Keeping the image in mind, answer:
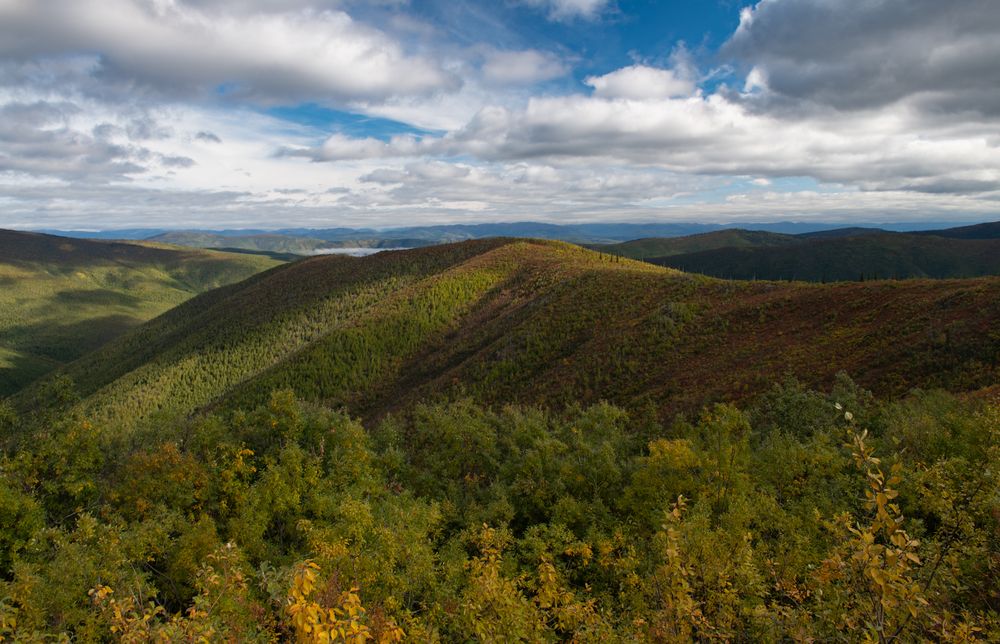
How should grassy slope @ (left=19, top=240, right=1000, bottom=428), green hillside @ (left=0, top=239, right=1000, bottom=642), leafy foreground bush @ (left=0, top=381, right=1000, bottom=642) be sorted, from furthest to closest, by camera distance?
grassy slope @ (left=19, top=240, right=1000, bottom=428) < leafy foreground bush @ (left=0, top=381, right=1000, bottom=642) < green hillside @ (left=0, top=239, right=1000, bottom=642)

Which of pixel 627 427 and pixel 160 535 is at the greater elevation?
pixel 160 535

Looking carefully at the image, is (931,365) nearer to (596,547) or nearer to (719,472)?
(719,472)

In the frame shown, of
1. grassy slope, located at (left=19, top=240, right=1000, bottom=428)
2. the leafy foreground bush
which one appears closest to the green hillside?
the leafy foreground bush

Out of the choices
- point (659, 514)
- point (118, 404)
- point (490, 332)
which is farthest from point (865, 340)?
point (118, 404)

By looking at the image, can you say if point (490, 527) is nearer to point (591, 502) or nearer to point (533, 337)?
point (591, 502)

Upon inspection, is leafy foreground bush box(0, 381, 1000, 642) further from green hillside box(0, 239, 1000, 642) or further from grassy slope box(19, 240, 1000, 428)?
grassy slope box(19, 240, 1000, 428)

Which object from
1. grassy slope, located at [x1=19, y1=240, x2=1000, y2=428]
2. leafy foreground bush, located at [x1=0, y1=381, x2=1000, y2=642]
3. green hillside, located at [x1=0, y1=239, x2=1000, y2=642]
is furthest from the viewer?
grassy slope, located at [x1=19, y1=240, x2=1000, y2=428]
